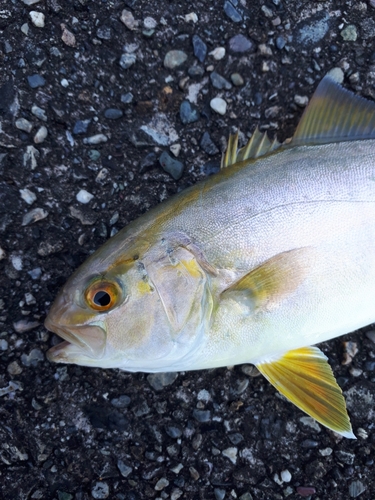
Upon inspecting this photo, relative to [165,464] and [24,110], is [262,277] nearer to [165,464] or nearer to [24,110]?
[165,464]

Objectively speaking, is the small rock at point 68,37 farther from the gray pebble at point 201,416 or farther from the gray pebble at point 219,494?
the gray pebble at point 219,494

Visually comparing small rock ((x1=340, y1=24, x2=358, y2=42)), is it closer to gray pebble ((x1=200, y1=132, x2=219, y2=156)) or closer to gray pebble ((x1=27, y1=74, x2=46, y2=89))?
gray pebble ((x1=200, y1=132, x2=219, y2=156))

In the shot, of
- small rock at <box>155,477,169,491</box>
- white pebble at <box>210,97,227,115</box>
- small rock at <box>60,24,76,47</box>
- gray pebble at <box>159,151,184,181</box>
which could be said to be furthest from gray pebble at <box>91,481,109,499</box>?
small rock at <box>60,24,76,47</box>

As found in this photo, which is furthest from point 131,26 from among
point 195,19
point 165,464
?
point 165,464

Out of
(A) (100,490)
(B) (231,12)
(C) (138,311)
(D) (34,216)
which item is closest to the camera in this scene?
(C) (138,311)

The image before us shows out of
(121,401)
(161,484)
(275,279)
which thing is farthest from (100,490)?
(275,279)

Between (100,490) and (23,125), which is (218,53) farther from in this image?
(100,490)
